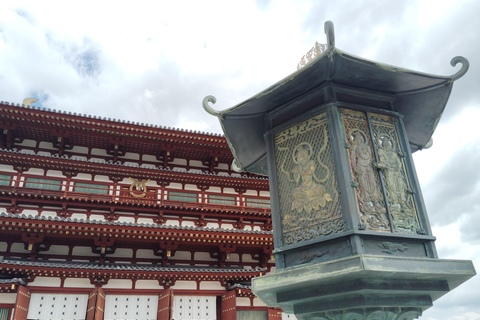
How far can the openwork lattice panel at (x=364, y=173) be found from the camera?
11.3ft

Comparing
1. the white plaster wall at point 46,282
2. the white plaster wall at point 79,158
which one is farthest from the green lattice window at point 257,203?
the white plaster wall at point 46,282

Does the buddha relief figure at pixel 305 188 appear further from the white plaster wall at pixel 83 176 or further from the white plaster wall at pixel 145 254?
the white plaster wall at pixel 83 176

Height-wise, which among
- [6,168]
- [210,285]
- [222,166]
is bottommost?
[210,285]

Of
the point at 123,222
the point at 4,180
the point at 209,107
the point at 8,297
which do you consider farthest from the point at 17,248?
the point at 209,107

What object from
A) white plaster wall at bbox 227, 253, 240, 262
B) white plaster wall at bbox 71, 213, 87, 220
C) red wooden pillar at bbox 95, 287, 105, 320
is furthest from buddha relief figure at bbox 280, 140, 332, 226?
white plaster wall at bbox 71, 213, 87, 220

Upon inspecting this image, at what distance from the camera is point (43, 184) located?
16.6m

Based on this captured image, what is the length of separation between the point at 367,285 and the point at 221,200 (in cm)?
1576

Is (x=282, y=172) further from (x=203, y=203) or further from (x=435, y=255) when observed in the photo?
(x=203, y=203)

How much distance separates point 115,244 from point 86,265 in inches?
66.0

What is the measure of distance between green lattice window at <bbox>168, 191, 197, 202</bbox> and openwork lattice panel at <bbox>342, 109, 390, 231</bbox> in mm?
14983

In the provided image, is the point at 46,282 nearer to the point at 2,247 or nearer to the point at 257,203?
the point at 2,247

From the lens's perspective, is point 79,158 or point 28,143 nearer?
point 28,143

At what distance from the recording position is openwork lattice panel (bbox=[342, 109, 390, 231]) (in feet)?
11.3

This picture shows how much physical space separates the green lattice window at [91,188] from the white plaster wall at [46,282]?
431 centimetres
